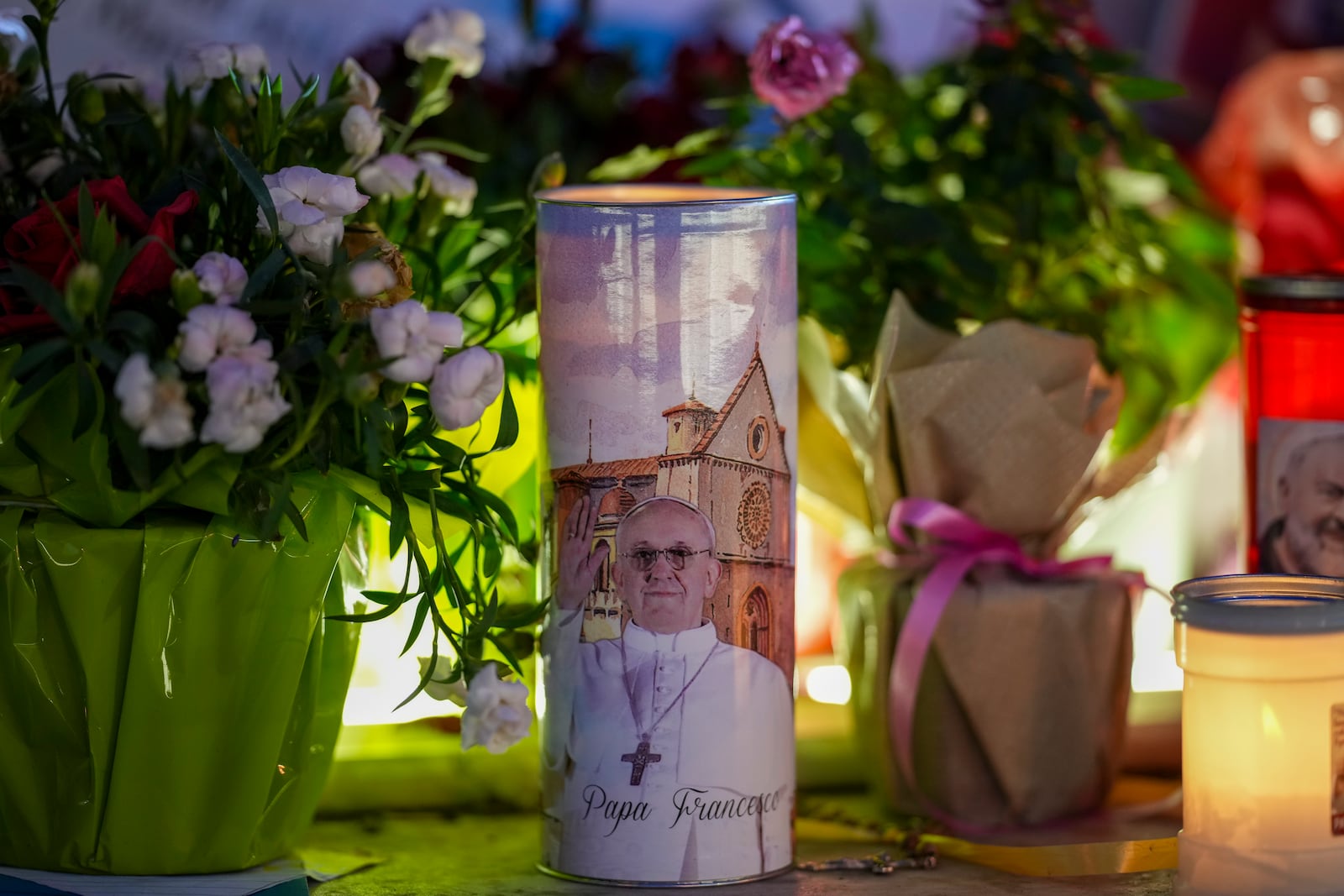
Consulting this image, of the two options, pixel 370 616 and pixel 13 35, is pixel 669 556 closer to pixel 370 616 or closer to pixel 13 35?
pixel 370 616

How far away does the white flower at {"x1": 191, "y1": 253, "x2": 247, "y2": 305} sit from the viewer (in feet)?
1.76

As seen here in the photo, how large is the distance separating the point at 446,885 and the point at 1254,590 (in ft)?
1.13

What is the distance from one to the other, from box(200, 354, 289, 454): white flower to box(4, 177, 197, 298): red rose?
0.19 ft

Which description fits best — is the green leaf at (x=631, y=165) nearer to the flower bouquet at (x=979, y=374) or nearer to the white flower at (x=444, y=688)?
the flower bouquet at (x=979, y=374)

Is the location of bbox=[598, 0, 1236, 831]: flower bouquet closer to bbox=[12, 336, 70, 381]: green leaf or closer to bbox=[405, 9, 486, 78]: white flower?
bbox=[405, 9, 486, 78]: white flower

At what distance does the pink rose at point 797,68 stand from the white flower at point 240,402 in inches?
12.7

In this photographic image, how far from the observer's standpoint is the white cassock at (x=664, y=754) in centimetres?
63

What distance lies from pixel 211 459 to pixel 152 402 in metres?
0.05

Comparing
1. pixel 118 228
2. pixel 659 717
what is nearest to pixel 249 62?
pixel 118 228

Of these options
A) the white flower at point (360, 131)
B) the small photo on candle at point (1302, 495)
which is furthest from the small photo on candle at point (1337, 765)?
the white flower at point (360, 131)

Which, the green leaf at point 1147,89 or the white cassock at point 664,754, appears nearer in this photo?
the white cassock at point 664,754

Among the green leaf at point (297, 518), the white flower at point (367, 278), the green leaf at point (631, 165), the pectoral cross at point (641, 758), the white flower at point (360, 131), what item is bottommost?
the pectoral cross at point (641, 758)

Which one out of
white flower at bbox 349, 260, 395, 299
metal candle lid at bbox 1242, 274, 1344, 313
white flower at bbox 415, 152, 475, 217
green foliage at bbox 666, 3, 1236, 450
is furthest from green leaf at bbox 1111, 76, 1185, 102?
white flower at bbox 349, 260, 395, 299

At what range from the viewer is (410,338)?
1.75 feet
